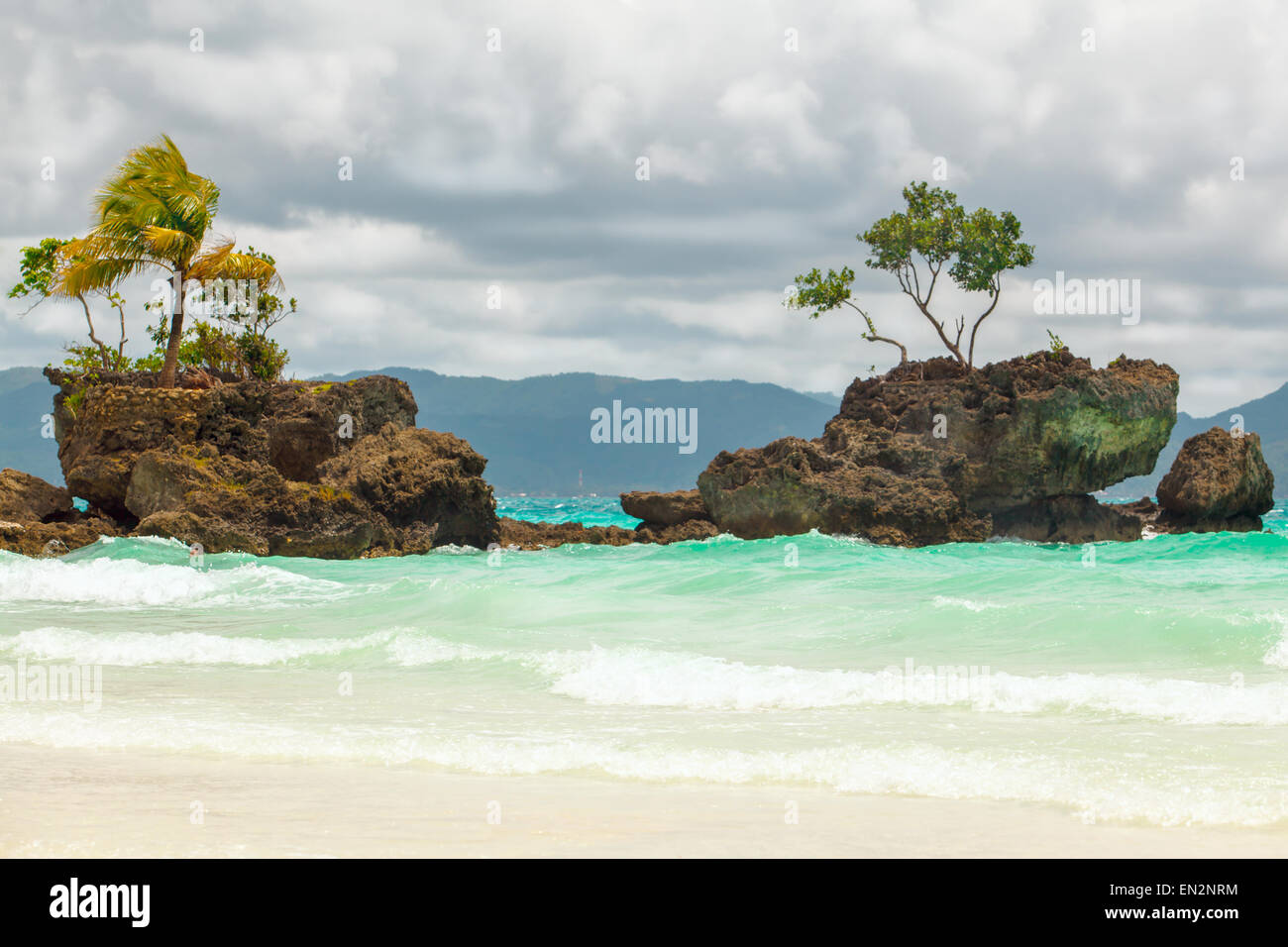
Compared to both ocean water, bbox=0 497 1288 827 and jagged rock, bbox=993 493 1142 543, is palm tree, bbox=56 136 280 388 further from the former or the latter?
jagged rock, bbox=993 493 1142 543

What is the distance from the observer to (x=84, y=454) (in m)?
22.7

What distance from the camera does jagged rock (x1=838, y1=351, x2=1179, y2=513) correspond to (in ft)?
89.9

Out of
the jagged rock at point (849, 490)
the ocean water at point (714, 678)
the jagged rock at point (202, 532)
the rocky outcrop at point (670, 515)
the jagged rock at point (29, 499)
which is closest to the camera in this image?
the ocean water at point (714, 678)

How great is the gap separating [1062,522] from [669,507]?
1102cm

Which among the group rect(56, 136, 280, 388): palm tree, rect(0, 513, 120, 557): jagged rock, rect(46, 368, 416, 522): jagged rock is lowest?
rect(0, 513, 120, 557): jagged rock

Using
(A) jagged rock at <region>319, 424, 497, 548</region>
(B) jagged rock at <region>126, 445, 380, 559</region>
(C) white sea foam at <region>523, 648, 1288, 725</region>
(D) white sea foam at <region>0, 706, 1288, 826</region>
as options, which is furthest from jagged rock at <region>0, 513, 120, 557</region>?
(C) white sea foam at <region>523, 648, 1288, 725</region>

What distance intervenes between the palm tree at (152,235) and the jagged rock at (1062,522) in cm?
2148

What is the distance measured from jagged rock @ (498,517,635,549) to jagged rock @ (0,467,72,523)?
10.3 meters

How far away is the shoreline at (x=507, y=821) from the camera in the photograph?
4.18 metres

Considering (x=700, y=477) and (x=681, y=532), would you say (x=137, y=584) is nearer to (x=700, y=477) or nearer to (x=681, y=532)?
(x=681, y=532)

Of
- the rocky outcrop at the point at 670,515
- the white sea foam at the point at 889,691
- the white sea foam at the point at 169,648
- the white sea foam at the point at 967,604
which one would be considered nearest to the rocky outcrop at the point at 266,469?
the rocky outcrop at the point at 670,515

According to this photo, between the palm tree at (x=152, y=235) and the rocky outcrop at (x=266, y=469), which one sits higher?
the palm tree at (x=152, y=235)

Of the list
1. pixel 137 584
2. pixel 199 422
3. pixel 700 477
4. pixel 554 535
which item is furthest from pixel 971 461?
pixel 137 584

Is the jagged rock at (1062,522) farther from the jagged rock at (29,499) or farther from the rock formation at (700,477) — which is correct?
the jagged rock at (29,499)
